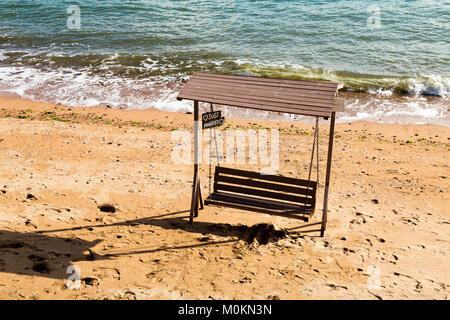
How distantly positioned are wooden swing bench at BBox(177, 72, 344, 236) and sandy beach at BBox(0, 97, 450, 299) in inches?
18.8

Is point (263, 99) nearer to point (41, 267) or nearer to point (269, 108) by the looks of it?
point (269, 108)

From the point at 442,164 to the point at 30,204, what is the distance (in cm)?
946

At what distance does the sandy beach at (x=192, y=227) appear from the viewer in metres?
6.41

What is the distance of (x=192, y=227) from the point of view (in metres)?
8.06

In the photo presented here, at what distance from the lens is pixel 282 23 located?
81.8ft

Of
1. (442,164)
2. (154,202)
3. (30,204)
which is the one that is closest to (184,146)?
(154,202)

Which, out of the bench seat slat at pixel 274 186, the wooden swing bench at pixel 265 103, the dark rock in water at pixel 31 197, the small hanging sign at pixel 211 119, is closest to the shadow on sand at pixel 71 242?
the wooden swing bench at pixel 265 103

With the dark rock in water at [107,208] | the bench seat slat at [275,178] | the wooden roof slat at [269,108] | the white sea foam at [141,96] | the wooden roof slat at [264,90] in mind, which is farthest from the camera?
the white sea foam at [141,96]

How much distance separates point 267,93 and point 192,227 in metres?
2.85

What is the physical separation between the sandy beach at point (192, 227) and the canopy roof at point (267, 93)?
2395 mm

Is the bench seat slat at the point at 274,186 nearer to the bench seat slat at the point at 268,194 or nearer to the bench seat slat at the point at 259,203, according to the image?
the bench seat slat at the point at 268,194

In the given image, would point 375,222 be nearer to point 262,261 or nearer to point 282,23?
point 262,261

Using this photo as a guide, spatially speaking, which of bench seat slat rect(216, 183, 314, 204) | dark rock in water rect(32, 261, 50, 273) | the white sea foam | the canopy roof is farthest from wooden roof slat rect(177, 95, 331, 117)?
the white sea foam

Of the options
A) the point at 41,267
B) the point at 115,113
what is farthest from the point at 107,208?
the point at 115,113
